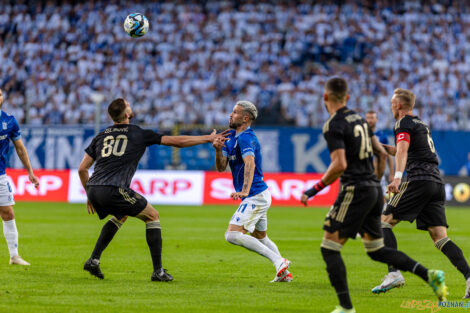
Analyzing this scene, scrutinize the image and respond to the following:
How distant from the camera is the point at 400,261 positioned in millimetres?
7645

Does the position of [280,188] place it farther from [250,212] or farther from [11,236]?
[250,212]

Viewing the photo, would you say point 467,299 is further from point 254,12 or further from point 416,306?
point 254,12

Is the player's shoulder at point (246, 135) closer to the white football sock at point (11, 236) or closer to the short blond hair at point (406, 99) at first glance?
the short blond hair at point (406, 99)

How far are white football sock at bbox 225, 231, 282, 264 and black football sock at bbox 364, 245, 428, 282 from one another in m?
2.31

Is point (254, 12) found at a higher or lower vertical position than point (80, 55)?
higher

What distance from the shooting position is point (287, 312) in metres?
7.80

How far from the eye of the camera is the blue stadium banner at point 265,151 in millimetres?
29031

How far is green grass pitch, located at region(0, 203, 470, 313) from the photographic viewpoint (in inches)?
323

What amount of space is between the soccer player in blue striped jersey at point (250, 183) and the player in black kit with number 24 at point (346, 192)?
230 centimetres

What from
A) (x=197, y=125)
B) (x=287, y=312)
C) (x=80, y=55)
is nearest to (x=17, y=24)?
(x=80, y=55)

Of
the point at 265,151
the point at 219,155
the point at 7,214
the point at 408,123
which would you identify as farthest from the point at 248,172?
the point at 265,151

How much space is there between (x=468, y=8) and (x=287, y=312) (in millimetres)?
32325

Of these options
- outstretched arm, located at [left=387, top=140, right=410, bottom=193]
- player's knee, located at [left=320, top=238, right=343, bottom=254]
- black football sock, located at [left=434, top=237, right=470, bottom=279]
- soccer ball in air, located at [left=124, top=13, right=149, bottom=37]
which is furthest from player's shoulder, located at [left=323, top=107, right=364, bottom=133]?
soccer ball in air, located at [left=124, top=13, right=149, bottom=37]

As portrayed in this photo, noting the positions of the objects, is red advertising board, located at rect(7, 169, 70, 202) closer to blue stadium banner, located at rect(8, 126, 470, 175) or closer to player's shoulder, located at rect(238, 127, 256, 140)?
blue stadium banner, located at rect(8, 126, 470, 175)
